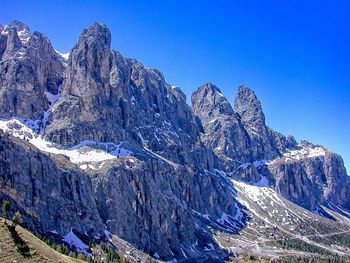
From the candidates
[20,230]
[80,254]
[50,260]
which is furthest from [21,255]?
[80,254]

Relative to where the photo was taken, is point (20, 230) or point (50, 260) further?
point (20, 230)

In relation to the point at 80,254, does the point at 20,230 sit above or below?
above

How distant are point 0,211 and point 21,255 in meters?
105

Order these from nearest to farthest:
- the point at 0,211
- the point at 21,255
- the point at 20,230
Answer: the point at 21,255 → the point at 20,230 → the point at 0,211

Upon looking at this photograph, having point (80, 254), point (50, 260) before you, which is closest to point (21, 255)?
point (50, 260)

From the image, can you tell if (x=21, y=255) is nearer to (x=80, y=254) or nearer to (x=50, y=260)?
(x=50, y=260)

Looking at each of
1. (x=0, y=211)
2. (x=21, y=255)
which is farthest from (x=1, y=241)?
(x=0, y=211)

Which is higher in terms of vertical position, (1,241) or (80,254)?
(1,241)

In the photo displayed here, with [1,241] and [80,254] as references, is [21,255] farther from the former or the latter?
[80,254]

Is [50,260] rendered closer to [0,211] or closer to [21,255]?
[21,255]

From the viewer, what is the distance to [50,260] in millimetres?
97312

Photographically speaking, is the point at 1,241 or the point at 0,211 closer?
the point at 1,241

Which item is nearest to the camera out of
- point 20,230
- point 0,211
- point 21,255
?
point 21,255

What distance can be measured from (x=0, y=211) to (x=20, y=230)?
92295mm
